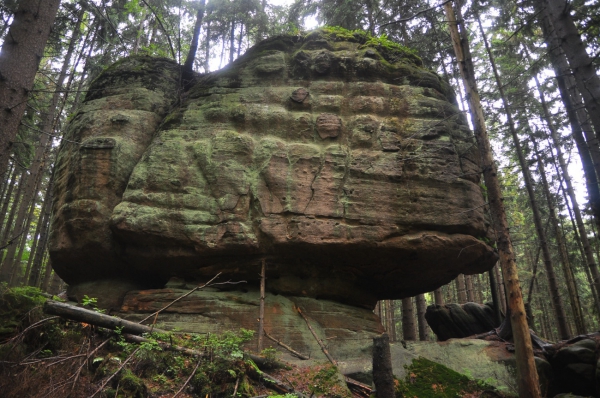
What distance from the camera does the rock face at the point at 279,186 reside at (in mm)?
10211

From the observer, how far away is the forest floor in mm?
5273

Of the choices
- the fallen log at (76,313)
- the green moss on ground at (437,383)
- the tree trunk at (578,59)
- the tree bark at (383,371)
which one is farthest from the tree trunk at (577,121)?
the fallen log at (76,313)

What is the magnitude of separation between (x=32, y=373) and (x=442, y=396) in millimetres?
7123

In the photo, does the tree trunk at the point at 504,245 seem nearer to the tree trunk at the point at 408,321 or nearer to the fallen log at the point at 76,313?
the fallen log at the point at 76,313

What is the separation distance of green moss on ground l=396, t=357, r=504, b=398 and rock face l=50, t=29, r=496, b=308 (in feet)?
9.58

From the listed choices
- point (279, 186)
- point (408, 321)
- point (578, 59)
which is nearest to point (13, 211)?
point (279, 186)

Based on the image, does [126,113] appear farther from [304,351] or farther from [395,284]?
[395,284]

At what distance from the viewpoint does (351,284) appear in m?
11.7

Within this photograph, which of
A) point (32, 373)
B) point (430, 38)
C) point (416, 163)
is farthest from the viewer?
point (430, 38)

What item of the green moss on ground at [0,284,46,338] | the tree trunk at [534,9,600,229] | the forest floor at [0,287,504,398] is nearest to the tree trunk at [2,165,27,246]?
the green moss on ground at [0,284,46,338]

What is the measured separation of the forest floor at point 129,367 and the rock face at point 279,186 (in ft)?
9.61

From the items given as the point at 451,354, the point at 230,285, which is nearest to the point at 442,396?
the point at 451,354

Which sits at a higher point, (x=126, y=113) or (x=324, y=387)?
(x=126, y=113)

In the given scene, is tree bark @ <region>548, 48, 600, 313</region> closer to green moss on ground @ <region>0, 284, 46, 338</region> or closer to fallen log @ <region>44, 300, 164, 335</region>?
fallen log @ <region>44, 300, 164, 335</region>
